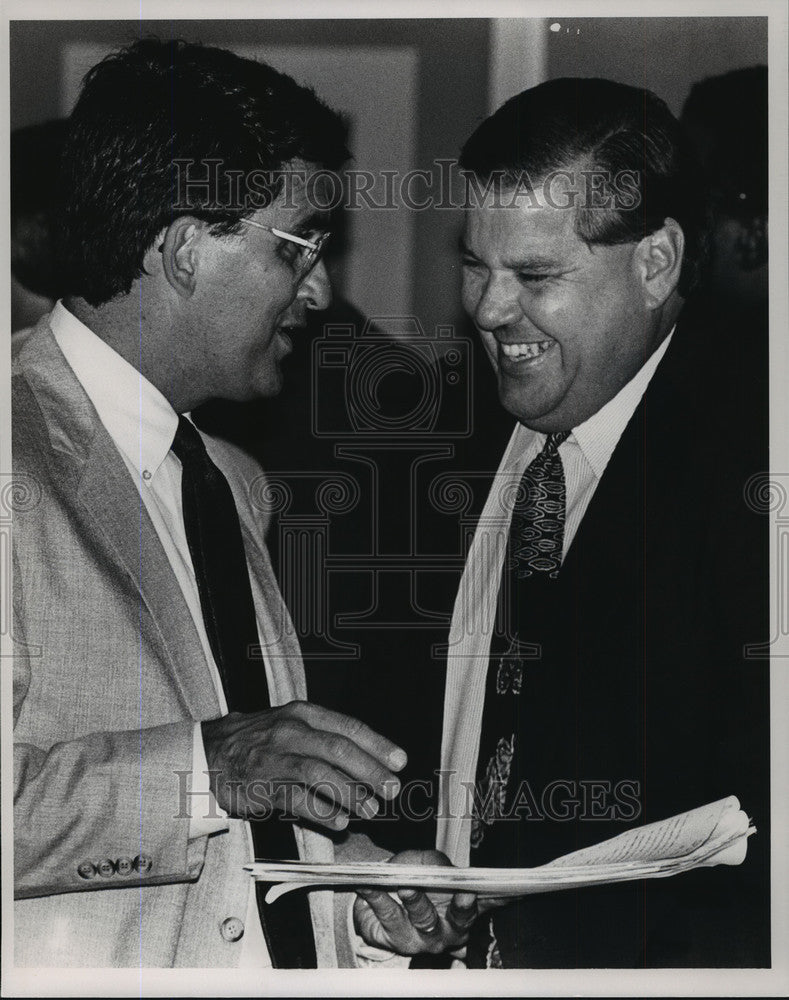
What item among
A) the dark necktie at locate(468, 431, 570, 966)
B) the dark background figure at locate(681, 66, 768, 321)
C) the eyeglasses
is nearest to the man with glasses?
the eyeglasses

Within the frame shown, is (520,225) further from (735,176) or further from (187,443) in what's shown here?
(187,443)

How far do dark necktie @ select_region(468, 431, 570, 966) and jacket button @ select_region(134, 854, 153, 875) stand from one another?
25.3 inches

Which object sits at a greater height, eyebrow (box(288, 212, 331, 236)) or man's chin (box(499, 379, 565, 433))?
eyebrow (box(288, 212, 331, 236))

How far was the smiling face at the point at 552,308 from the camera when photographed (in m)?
2.48

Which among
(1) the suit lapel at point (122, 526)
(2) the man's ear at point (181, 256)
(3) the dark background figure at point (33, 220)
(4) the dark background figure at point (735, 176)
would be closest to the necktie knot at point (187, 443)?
(1) the suit lapel at point (122, 526)

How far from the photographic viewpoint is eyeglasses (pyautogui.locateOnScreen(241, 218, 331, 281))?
2482 millimetres

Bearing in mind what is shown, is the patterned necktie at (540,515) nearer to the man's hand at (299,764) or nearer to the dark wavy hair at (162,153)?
the man's hand at (299,764)

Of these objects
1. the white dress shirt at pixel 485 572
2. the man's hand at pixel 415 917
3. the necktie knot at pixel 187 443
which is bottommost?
the man's hand at pixel 415 917

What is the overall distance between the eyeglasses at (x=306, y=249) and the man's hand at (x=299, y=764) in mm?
865

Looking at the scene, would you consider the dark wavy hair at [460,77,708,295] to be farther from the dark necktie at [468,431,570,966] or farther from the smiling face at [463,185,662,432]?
the dark necktie at [468,431,570,966]

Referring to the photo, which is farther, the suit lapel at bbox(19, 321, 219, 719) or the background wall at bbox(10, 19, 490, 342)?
the background wall at bbox(10, 19, 490, 342)

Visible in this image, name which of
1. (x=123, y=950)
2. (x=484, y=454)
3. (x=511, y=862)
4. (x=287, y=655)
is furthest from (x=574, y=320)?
(x=123, y=950)

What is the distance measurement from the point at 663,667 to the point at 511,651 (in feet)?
1.01

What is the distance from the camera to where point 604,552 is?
2.54 meters
